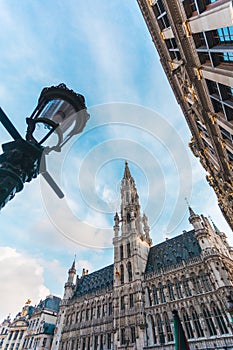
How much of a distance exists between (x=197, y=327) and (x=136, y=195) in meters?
32.4

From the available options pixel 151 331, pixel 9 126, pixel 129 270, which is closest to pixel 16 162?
pixel 9 126

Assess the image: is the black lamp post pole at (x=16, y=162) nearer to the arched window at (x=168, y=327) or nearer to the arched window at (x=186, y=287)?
the arched window at (x=186, y=287)

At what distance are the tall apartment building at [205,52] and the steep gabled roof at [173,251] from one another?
18.3 metres

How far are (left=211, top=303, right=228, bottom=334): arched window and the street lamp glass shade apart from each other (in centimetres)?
2927

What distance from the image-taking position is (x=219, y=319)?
23203mm

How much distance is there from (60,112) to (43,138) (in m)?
0.72

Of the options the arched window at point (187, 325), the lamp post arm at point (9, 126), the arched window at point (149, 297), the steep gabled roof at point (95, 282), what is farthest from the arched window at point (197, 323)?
the lamp post arm at point (9, 126)

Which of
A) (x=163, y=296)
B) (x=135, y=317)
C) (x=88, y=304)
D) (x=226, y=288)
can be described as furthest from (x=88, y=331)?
(x=226, y=288)

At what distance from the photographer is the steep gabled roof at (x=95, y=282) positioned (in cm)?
4261

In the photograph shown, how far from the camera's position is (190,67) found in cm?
1346

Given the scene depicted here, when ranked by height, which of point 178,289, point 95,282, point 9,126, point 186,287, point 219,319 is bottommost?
point 9,126

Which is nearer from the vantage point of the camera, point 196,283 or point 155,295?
point 196,283

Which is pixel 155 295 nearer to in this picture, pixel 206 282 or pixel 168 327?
pixel 168 327

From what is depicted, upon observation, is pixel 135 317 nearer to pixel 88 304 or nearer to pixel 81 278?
pixel 88 304
